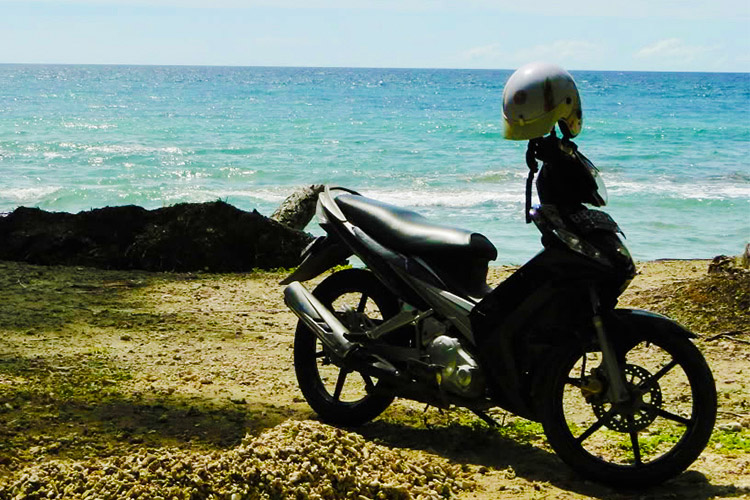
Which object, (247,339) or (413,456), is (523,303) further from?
(247,339)

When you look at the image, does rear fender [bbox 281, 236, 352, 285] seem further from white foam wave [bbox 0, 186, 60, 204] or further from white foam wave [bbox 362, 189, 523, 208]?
white foam wave [bbox 0, 186, 60, 204]

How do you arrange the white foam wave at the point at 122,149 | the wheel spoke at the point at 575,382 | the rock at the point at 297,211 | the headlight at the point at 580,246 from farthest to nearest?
the white foam wave at the point at 122,149 → the rock at the point at 297,211 → the wheel spoke at the point at 575,382 → the headlight at the point at 580,246

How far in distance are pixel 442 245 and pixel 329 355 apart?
93cm

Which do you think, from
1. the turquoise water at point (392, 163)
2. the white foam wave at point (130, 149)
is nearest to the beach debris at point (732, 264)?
the turquoise water at point (392, 163)

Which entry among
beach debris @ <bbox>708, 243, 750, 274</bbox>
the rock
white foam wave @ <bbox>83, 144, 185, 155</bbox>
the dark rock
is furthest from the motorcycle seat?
white foam wave @ <bbox>83, 144, 185, 155</bbox>

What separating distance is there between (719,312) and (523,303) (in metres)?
3.11

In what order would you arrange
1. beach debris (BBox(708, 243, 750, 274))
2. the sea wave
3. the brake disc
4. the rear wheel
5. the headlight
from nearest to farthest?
the headlight < the brake disc < the rear wheel < beach debris (BBox(708, 243, 750, 274)) < the sea wave

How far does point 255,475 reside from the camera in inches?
150

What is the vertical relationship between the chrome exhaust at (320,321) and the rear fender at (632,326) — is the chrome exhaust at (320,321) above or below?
below

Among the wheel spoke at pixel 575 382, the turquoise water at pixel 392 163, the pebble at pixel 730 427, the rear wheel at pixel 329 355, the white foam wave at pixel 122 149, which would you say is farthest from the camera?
the white foam wave at pixel 122 149

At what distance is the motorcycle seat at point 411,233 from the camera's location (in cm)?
430

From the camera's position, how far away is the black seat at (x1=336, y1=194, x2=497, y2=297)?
14.1 ft

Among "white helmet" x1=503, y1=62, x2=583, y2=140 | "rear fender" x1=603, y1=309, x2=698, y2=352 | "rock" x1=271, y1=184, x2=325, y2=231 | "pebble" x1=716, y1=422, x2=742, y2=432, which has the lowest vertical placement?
"pebble" x1=716, y1=422, x2=742, y2=432

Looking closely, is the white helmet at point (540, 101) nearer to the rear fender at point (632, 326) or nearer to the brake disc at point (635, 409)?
the rear fender at point (632, 326)
